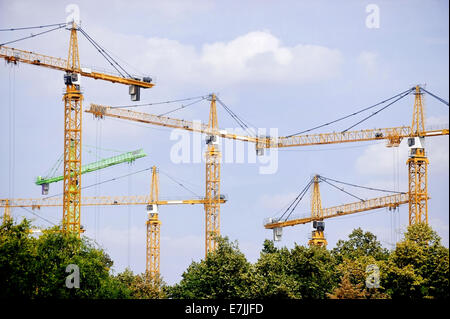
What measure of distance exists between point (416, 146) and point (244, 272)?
196 feet

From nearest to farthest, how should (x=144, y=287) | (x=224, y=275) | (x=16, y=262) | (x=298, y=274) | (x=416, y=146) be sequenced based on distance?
(x=16, y=262)
(x=224, y=275)
(x=298, y=274)
(x=144, y=287)
(x=416, y=146)

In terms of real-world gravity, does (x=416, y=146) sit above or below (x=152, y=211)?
above

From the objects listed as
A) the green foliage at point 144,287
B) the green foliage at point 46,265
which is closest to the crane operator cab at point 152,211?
the green foliage at point 144,287

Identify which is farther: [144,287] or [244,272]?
[144,287]

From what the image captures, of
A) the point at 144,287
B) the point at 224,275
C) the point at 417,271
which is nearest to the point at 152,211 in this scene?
the point at 144,287

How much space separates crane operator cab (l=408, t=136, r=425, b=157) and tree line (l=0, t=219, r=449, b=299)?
40807 millimetres

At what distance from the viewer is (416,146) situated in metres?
156

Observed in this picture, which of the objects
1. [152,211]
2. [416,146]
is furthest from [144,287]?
[152,211]

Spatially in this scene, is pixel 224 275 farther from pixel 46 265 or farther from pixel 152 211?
pixel 152 211

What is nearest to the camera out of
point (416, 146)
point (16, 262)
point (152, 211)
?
point (16, 262)

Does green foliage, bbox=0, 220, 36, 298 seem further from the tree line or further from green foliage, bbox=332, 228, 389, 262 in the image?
green foliage, bbox=332, 228, 389, 262

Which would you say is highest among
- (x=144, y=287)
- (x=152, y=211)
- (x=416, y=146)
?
(x=416, y=146)

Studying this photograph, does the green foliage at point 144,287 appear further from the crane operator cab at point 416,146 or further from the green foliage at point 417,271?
the crane operator cab at point 416,146
